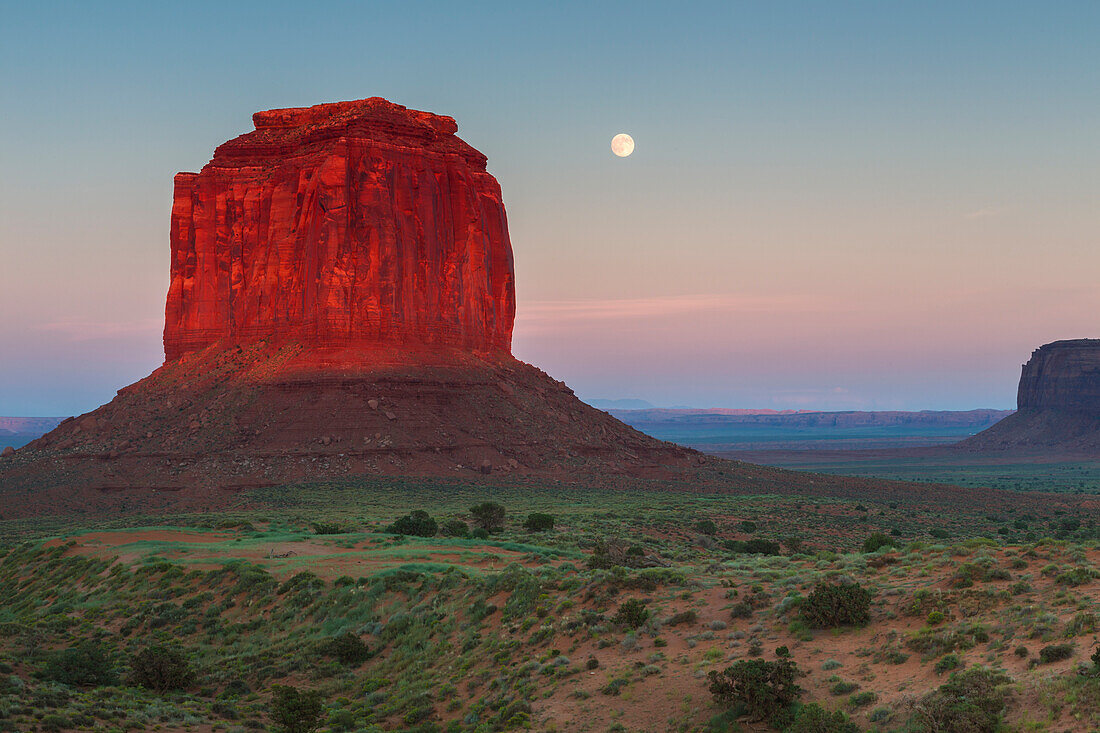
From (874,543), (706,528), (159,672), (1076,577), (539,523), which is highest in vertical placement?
(1076,577)

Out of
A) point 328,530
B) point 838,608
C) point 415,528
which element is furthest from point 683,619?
point 328,530

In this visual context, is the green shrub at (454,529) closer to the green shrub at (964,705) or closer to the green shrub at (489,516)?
the green shrub at (489,516)

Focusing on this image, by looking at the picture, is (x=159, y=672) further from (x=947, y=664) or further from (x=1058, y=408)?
(x=1058, y=408)

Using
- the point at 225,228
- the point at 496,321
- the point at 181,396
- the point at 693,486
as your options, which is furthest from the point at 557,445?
the point at 225,228

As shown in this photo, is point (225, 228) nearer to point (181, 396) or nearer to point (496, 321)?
point (181, 396)

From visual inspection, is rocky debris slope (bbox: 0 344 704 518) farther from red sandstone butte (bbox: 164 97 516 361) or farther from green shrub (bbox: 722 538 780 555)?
green shrub (bbox: 722 538 780 555)

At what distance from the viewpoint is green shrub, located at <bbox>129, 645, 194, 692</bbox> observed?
20062 mm

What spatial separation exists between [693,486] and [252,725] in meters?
53.5

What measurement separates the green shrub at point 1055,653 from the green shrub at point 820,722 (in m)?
3.14

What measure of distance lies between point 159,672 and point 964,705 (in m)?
16.8

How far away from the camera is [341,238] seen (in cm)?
7362

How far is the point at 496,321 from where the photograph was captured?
283ft

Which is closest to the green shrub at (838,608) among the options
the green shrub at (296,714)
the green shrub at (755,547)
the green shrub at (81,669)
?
the green shrub at (296,714)

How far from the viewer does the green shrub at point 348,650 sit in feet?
70.4
